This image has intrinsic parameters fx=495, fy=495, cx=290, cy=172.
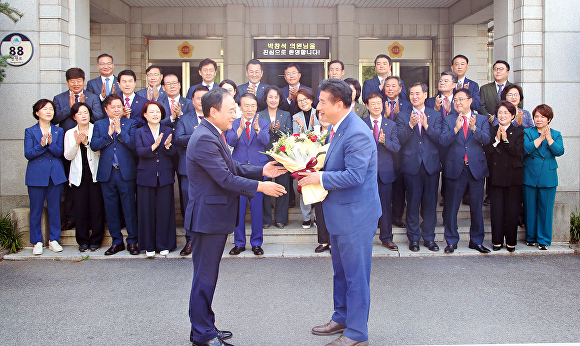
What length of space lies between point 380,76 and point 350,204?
15.8 ft

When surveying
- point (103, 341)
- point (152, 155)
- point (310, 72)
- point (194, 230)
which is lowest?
point (103, 341)

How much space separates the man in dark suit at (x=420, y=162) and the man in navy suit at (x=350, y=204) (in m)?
3.24

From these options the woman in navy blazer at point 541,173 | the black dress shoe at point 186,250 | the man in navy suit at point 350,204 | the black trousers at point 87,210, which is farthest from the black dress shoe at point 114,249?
the woman in navy blazer at point 541,173

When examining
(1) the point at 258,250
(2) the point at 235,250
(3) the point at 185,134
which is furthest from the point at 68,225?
(1) the point at 258,250

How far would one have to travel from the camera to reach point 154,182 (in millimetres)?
6777

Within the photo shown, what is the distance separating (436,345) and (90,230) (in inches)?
215

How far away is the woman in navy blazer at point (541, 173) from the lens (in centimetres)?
697

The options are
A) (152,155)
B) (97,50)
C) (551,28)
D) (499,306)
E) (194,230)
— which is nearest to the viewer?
(194,230)

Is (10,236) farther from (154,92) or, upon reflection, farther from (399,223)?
(399,223)

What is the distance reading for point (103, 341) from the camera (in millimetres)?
4148

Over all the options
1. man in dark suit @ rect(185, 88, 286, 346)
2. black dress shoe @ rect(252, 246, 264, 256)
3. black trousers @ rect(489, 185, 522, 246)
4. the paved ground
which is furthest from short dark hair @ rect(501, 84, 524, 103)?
man in dark suit @ rect(185, 88, 286, 346)

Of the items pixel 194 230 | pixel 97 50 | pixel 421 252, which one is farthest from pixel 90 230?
pixel 97 50

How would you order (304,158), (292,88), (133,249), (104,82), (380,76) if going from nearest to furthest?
(304,158) < (133,249) < (104,82) < (292,88) < (380,76)

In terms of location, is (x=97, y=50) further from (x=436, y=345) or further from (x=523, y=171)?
(x=436, y=345)
